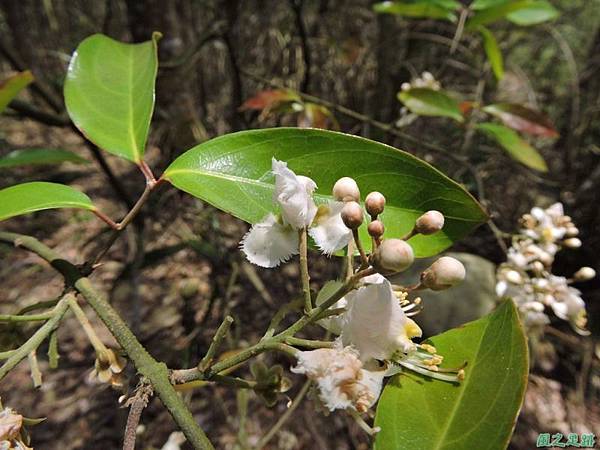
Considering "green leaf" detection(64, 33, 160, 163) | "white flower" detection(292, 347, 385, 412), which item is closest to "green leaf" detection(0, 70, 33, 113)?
"green leaf" detection(64, 33, 160, 163)

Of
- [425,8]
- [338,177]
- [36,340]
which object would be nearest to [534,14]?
[425,8]

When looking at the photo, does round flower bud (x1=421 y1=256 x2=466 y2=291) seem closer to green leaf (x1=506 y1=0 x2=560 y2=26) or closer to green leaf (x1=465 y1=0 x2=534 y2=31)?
green leaf (x1=465 y1=0 x2=534 y2=31)

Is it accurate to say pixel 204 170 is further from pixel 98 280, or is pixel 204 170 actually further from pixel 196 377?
A: pixel 98 280

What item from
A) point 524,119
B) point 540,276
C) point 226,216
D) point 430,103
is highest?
point 430,103

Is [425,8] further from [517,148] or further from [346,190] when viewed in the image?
[346,190]

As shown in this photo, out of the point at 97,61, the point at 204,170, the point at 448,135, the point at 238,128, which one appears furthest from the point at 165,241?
the point at 204,170

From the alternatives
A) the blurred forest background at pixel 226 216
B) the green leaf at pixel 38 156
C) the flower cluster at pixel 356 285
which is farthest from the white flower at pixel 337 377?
the blurred forest background at pixel 226 216

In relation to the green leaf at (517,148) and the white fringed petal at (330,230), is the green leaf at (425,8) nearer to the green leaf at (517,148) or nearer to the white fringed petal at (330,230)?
the green leaf at (517,148)
